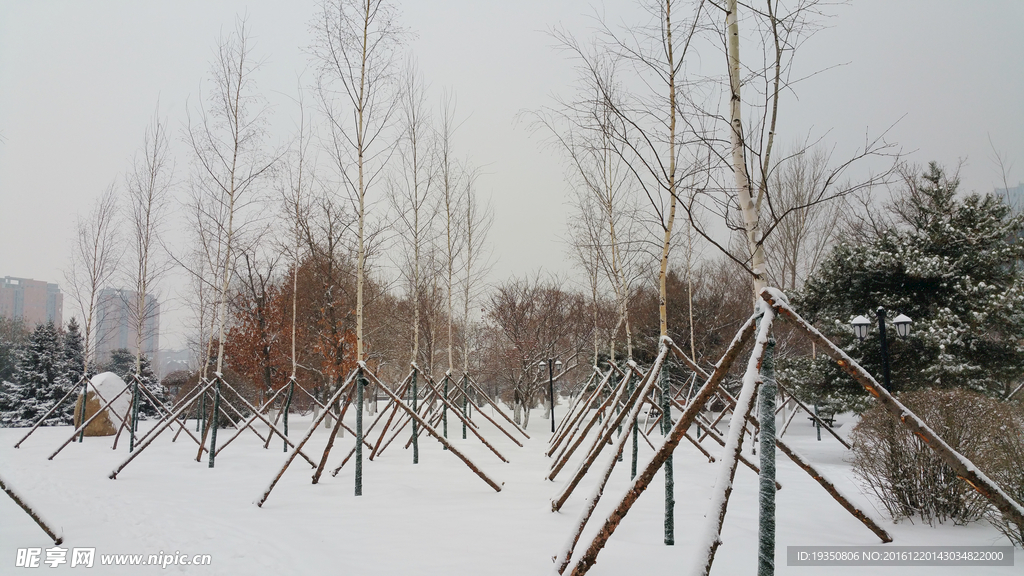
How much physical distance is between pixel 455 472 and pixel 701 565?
5460 mm

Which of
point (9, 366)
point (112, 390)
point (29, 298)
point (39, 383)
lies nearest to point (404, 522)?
point (112, 390)

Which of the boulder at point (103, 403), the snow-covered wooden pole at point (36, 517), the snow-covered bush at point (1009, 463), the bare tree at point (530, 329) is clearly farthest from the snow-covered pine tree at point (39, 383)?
the snow-covered bush at point (1009, 463)

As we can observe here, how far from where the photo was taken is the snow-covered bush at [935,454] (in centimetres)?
408

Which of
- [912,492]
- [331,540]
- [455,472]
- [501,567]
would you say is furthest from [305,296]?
[912,492]

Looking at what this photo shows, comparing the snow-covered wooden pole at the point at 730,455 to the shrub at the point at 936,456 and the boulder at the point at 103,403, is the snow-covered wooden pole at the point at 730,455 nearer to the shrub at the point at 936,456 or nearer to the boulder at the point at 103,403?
the shrub at the point at 936,456

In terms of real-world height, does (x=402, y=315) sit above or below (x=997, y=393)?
above

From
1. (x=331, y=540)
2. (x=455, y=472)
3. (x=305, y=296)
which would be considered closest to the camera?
(x=331, y=540)

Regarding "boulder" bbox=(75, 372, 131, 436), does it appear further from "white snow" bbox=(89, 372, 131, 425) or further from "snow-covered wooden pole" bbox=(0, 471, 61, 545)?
"snow-covered wooden pole" bbox=(0, 471, 61, 545)

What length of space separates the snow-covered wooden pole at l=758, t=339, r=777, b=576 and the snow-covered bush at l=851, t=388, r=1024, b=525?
8.66ft

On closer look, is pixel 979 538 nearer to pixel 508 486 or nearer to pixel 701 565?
pixel 701 565

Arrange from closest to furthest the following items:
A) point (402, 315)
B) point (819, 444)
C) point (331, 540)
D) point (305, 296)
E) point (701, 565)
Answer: point (701, 565) < point (331, 540) < point (819, 444) < point (305, 296) < point (402, 315)

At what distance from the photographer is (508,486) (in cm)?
643

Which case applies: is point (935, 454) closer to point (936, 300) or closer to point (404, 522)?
point (404, 522)

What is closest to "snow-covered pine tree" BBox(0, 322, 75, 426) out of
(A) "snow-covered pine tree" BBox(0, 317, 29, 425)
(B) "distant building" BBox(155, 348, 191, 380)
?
(A) "snow-covered pine tree" BBox(0, 317, 29, 425)
